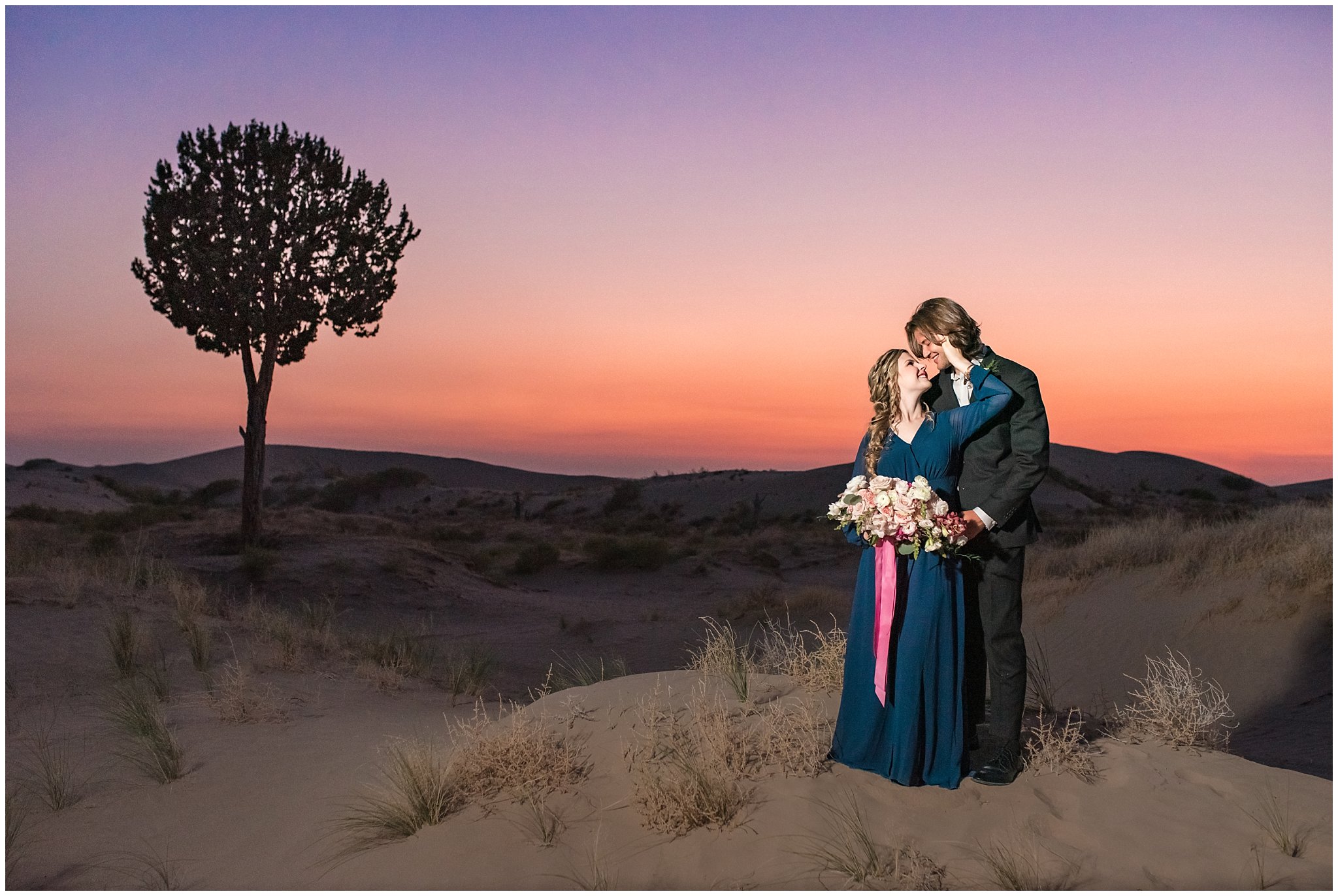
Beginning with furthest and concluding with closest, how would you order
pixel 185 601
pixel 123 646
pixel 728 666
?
1. pixel 185 601
2. pixel 123 646
3. pixel 728 666

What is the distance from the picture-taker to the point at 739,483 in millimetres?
51375

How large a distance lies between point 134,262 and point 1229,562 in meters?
20.8

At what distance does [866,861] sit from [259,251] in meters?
19.4

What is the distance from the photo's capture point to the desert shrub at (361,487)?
53.1 metres

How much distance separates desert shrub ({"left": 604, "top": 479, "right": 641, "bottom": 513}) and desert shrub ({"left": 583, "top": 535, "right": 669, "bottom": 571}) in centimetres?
2170

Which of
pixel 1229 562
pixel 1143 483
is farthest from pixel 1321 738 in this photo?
pixel 1143 483

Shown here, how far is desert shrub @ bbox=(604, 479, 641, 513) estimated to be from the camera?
46375mm

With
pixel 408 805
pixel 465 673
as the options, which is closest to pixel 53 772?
pixel 408 805

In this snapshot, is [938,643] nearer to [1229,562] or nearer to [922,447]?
[922,447]

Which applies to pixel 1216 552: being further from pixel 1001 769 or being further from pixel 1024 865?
pixel 1024 865

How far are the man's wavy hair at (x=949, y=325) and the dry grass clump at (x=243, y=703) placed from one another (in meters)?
5.94

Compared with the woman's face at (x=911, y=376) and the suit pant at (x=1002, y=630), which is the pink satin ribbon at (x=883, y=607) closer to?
the suit pant at (x=1002, y=630)

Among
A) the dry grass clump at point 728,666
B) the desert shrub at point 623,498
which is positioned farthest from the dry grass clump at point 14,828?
the desert shrub at point 623,498

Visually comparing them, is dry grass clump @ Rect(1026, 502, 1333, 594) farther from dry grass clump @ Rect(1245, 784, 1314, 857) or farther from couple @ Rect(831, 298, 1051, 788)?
couple @ Rect(831, 298, 1051, 788)
